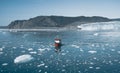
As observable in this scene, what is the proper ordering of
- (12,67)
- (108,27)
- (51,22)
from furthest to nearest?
1. (51,22)
2. (108,27)
3. (12,67)

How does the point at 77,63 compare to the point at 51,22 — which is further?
the point at 51,22

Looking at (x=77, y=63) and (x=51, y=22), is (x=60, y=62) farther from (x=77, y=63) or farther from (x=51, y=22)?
(x=51, y=22)

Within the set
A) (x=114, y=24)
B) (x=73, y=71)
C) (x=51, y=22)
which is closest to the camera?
(x=73, y=71)

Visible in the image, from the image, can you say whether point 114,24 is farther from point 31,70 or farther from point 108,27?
point 31,70

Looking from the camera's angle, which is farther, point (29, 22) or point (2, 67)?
point (29, 22)

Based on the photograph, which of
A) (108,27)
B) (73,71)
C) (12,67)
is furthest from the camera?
(108,27)

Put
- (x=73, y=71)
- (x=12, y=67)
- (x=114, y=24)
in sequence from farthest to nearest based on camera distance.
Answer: (x=114, y=24), (x=12, y=67), (x=73, y=71)

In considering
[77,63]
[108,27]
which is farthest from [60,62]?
[108,27]

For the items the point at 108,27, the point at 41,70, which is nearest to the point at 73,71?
the point at 41,70
